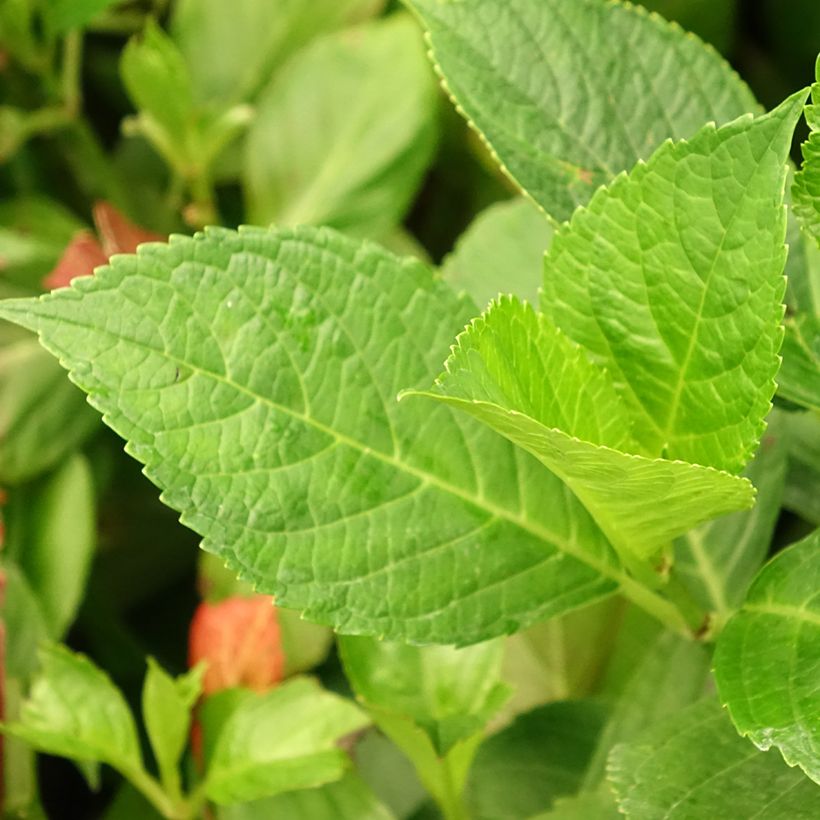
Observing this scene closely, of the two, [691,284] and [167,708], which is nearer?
[691,284]

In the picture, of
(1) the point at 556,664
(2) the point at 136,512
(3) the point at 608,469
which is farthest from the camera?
(2) the point at 136,512

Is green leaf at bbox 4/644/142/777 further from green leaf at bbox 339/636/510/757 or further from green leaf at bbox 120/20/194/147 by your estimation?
green leaf at bbox 120/20/194/147

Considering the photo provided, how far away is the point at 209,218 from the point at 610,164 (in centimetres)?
39

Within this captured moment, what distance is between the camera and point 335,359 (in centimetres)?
38

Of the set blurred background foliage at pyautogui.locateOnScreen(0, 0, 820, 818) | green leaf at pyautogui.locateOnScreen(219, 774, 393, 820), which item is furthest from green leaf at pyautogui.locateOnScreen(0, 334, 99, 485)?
green leaf at pyautogui.locateOnScreen(219, 774, 393, 820)

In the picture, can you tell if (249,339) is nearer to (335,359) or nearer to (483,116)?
(335,359)

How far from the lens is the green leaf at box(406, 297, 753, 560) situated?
0.30 meters

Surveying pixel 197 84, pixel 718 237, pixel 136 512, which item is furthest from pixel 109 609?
pixel 718 237

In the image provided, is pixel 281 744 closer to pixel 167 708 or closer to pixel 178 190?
pixel 167 708

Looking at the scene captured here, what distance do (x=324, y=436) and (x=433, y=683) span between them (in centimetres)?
15

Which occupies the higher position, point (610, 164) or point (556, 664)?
point (610, 164)

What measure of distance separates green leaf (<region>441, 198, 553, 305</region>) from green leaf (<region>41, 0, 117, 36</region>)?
276 mm

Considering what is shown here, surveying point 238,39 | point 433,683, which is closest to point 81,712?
point 433,683

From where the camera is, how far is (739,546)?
486 mm
